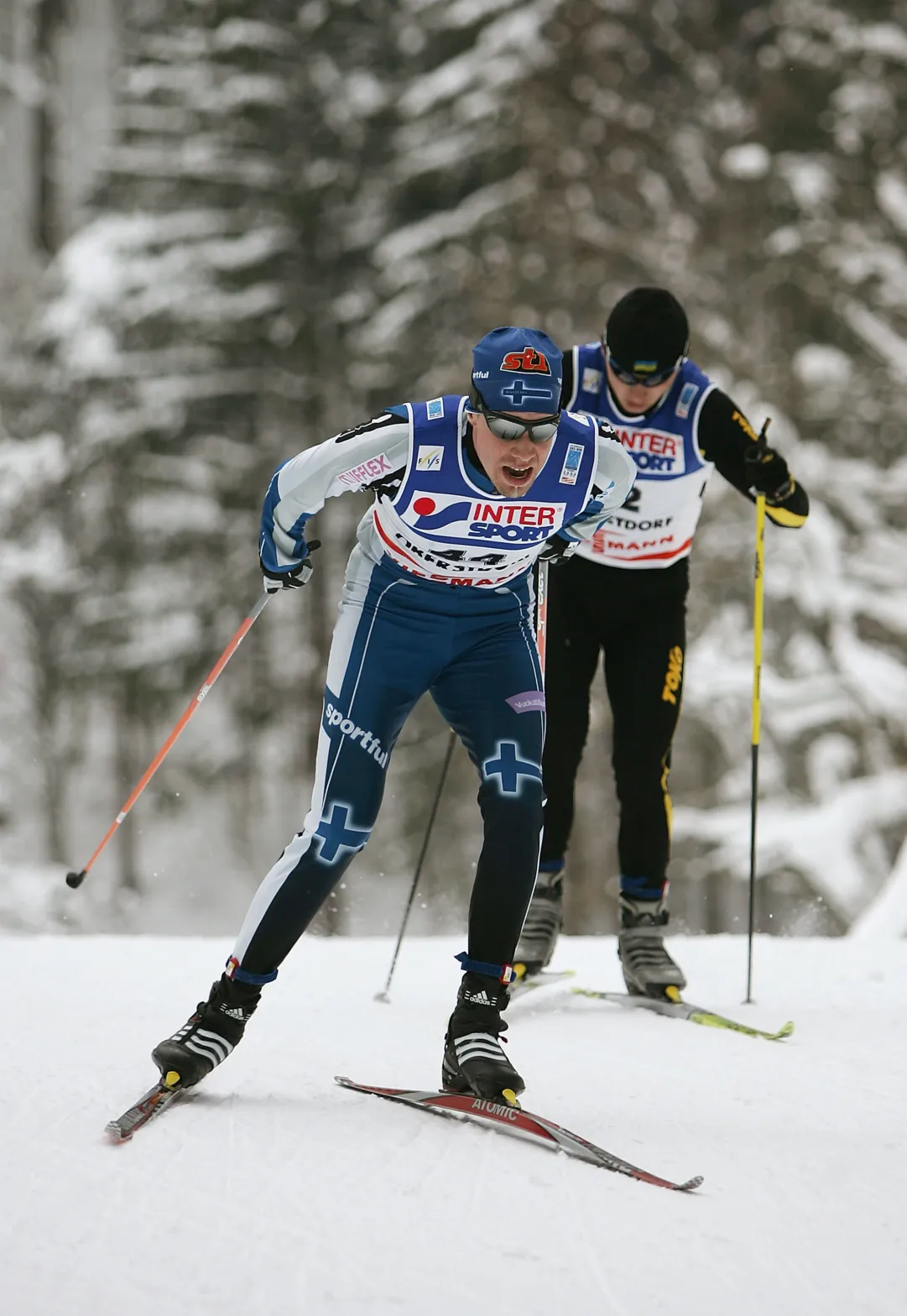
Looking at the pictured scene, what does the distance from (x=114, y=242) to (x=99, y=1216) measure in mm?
18973

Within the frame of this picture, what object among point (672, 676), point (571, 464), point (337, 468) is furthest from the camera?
point (672, 676)

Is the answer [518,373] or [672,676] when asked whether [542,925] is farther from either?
[518,373]

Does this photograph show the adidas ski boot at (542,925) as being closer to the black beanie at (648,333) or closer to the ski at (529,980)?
the ski at (529,980)

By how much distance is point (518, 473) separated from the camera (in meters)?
3.20

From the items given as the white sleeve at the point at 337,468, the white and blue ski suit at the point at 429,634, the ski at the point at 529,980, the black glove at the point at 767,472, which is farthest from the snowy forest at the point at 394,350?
the white sleeve at the point at 337,468

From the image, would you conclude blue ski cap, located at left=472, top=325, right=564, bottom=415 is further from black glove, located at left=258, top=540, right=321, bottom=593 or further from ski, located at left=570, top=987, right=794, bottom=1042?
ski, located at left=570, top=987, right=794, bottom=1042

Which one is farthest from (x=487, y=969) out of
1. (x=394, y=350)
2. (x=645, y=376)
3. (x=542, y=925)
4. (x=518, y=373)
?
(x=394, y=350)

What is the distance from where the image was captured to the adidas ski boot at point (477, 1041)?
3.16m

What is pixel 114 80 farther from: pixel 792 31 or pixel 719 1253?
pixel 719 1253

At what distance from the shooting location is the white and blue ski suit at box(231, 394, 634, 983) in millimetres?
3279

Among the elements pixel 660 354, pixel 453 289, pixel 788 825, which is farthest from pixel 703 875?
pixel 660 354

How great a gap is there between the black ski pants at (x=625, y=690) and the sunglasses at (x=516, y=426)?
5.25ft

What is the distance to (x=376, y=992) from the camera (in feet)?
16.5

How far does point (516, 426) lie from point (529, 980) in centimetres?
232
